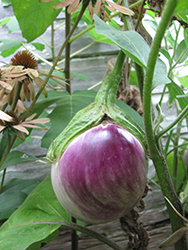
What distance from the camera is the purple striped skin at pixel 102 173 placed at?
0.20 m

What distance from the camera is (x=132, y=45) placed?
0.66ft

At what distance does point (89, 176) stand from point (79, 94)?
25cm

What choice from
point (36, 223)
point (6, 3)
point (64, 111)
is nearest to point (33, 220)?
point (36, 223)

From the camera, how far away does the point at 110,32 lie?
194 millimetres

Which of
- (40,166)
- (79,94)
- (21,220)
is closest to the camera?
(21,220)

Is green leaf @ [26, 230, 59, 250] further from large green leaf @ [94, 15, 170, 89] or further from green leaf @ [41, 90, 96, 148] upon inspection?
large green leaf @ [94, 15, 170, 89]

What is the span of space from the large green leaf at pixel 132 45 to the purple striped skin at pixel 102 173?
64mm

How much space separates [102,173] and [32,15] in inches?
12.3

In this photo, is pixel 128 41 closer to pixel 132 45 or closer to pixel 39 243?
pixel 132 45

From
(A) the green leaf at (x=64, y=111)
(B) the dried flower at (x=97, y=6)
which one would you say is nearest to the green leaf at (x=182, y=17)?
(B) the dried flower at (x=97, y=6)

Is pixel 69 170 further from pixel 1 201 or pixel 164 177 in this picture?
pixel 1 201

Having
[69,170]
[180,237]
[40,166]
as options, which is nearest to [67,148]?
[69,170]

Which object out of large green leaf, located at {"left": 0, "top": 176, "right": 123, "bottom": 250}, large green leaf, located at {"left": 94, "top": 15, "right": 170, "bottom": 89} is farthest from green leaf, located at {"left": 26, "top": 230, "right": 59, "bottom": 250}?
large green leaf, located at {"left": 94, "top": 15, "right": 170, "bottom": 89}

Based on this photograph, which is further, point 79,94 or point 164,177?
point 79,94
